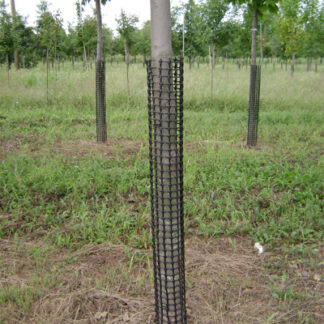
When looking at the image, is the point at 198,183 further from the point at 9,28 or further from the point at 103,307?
the point at 9,28

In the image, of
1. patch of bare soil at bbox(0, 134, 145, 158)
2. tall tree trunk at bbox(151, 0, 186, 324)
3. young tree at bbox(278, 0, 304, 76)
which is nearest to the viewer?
tall tree trunk at bbox(151, 0, 186, 324)

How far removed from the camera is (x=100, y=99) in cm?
679

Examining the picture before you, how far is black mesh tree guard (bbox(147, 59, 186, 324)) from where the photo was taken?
174cm

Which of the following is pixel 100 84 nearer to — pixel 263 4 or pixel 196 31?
pixel 263 4

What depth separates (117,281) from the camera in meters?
2.78

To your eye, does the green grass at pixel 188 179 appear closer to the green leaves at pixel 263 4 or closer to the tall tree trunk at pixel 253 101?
the tall tree trunk at pixel 253 101

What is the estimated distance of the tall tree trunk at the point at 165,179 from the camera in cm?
169

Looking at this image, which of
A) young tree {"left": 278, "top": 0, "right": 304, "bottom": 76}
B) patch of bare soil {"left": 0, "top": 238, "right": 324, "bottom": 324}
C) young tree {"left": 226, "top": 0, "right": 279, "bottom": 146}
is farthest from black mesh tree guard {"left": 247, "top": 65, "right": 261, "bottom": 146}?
young tree {"left": 278, "top": 0, "right": 304, "bottom": 76}

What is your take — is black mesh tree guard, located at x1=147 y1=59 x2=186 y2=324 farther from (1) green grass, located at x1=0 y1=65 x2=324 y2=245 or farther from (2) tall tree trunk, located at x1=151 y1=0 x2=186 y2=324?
(1) green grass, located at x1=0 y1=65 x2=324 y2=245

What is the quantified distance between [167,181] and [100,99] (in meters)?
5.31

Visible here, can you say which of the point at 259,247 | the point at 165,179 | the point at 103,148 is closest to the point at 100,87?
the point at 103,148

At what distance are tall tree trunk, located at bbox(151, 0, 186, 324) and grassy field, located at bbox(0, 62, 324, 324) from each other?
1.34 ft

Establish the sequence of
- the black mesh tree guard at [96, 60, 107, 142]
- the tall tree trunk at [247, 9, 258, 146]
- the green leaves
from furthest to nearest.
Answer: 1. the black mesh tree guard at [96, 60, 107, 142]
2. the tall tree trunk at [247, 9, 258, 146]
3. the green leaves

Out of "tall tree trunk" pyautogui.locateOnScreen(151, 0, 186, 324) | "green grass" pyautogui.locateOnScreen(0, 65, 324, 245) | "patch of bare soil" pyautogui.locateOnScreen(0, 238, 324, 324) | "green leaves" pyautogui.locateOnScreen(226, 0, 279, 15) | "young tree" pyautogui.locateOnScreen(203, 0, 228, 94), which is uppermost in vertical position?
"young tree" pyautogui.locateOnScreen(203, 0, 228, 94)
